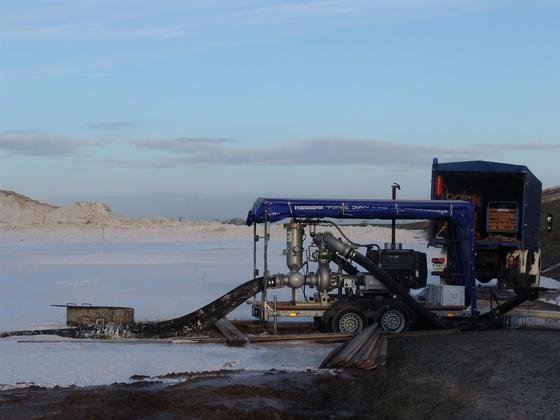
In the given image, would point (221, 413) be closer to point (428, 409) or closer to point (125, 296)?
point (428, 409)

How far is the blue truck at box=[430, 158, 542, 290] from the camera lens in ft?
77.7

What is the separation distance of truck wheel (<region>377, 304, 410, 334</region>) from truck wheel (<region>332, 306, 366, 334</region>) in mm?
334

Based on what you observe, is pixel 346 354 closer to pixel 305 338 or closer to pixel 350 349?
pixel 350 349

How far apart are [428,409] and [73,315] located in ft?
29.8

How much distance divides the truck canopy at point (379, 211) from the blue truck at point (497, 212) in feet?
15.6

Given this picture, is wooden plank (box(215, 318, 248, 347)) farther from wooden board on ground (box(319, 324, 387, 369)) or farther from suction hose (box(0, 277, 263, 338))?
wooden board on ground (box(319, 324, 387, 369))

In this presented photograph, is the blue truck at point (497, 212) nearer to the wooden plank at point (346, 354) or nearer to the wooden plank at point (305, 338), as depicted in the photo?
the wooden plank at point (305, 338)

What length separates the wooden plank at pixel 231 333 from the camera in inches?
638

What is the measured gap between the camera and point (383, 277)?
57.3 feet

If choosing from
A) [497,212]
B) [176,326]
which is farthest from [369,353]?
[497,212]

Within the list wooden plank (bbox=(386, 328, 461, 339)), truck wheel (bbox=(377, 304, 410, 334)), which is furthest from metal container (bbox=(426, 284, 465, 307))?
truck wheel (bbox=(377, 304, 410, 334))

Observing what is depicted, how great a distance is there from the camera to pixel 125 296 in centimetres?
2375

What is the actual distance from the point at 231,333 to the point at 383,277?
296cm

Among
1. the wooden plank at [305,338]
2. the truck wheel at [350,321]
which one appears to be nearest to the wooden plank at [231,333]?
the wooden plank at [305,338]
